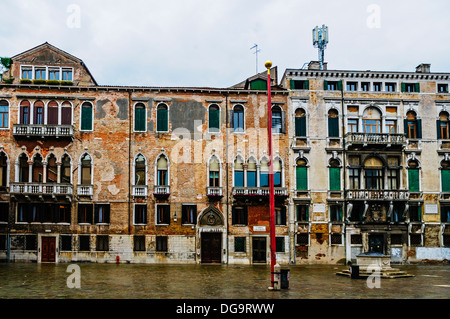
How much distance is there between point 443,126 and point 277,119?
1385 cm

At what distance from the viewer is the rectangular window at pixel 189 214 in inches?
1455

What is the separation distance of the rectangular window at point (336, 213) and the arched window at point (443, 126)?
10429 millimetres

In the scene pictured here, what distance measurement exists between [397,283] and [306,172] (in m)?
15.2

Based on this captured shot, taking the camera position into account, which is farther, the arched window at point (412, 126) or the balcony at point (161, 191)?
the arched window at point (412, 126)

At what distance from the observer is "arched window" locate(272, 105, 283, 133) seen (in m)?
38.6

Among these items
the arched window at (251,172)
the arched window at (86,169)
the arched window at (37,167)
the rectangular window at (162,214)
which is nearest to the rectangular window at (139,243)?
the rectangular window at (162,214)

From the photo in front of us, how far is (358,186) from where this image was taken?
3819 cm

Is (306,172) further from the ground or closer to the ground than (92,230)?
further from the ground

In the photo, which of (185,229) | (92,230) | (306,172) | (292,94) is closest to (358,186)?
(306,172)

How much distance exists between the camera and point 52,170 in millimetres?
36594

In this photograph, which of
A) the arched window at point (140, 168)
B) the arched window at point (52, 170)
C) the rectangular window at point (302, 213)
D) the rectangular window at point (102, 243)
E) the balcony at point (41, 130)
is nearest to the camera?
the balcony at point (41, 130)

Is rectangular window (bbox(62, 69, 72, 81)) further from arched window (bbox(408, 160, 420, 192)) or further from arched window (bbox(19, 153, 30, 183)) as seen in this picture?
arched window (bbox(408, 160, 420, 192))

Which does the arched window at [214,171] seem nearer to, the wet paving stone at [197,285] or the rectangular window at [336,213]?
A: the wet paving stone at [197,285]
